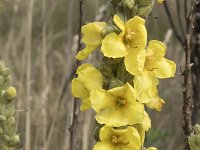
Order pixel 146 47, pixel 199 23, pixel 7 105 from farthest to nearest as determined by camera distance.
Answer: pixel 199 23
pixel 7 105
pixel 146 47

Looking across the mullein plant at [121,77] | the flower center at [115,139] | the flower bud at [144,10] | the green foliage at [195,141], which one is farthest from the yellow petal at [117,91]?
the green foliage at [195,141]

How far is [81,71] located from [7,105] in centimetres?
43

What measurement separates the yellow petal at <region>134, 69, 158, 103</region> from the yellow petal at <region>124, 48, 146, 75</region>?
0.03 metres

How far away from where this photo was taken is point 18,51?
643 centimetres

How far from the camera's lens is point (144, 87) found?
1641mm

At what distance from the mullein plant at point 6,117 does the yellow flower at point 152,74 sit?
499 mm

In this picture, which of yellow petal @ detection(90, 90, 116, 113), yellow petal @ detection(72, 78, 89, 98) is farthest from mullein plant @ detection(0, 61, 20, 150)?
yellow petal @ detection(90, 90, 116, 113)

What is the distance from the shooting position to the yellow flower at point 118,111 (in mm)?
1630

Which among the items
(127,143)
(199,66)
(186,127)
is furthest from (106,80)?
(199,66)

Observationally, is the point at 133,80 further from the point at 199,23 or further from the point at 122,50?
the point at 199,23

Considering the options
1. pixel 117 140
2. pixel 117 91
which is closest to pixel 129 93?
pixel 117 91

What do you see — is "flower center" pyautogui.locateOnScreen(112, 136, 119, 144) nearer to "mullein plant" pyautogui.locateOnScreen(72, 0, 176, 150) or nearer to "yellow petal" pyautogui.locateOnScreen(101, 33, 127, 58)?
"mullein plant" pyautogui.locateOnScreen(72, 0, 176, 150)

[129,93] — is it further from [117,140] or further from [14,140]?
[14,140]

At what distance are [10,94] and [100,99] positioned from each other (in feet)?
1.51
